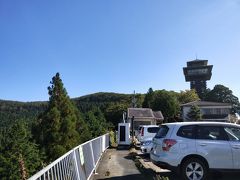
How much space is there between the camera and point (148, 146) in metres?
21.5

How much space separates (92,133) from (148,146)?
62.4 feet

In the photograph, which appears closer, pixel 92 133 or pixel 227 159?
pixel 227 159

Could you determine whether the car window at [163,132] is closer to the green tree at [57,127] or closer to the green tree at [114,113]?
the green tree at [57,127]

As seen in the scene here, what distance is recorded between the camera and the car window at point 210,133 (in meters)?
10.9

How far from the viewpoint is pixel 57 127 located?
1291 inches

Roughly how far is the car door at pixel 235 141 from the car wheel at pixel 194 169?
0.87 metres

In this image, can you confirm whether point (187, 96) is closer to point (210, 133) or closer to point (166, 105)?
point (166, 105)

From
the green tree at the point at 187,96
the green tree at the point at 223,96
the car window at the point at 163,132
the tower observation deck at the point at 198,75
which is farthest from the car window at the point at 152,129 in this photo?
the tower observation deck at the point at 198,75

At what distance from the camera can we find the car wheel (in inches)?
421

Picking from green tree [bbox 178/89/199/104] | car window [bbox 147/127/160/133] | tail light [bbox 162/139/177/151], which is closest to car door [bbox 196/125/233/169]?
tail light [bbox 162/139/177/151]

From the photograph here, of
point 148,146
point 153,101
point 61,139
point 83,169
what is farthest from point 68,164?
point 153,101

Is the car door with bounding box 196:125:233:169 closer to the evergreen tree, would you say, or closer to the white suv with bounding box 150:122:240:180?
the white suv with bounding box 150:122:240:180

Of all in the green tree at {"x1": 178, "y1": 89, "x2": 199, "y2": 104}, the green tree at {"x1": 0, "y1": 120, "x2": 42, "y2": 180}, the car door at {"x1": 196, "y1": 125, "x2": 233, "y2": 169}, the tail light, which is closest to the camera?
the car door at {"x1": 196, "y1": 125, "x2": 233, "y2": 169}

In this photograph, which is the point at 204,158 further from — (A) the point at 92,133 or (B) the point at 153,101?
(B) the point at 153,101
